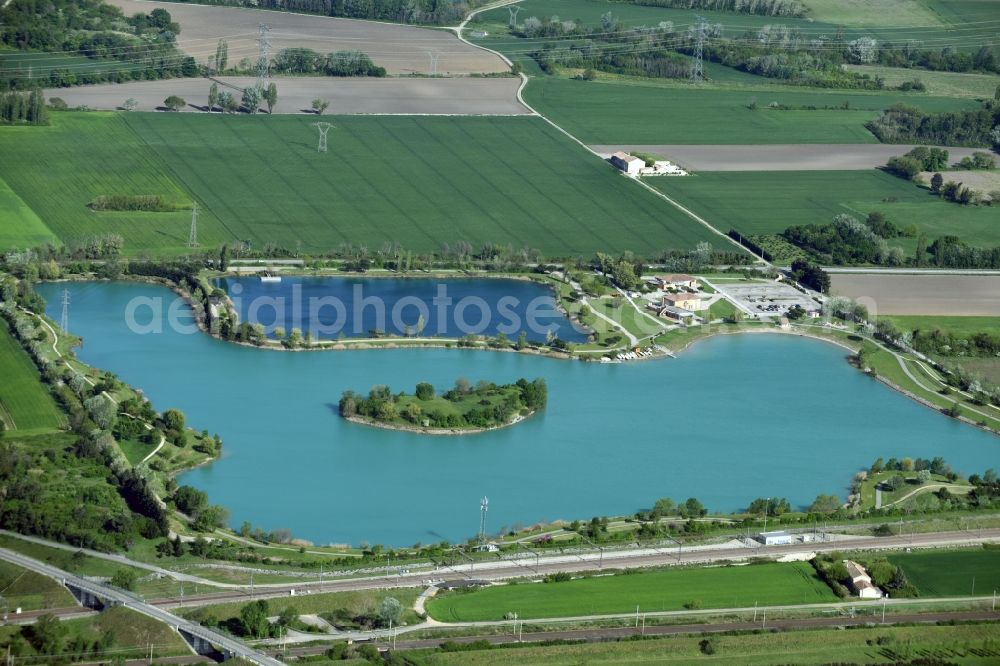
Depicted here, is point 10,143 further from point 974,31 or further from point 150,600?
point 974,31

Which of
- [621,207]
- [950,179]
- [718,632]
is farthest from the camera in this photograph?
[950,179]

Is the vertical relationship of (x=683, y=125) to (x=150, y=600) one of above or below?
above

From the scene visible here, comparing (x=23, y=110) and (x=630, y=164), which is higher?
(x=630, y=164)

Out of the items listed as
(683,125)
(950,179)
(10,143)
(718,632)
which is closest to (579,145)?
(683,125)

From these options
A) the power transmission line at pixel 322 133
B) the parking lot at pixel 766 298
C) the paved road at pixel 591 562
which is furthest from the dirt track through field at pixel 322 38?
the paved road at pixel 591 562

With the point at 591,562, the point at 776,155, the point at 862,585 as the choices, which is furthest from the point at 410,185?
the point at 862,585

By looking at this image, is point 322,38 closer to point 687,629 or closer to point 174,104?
point 174,104
